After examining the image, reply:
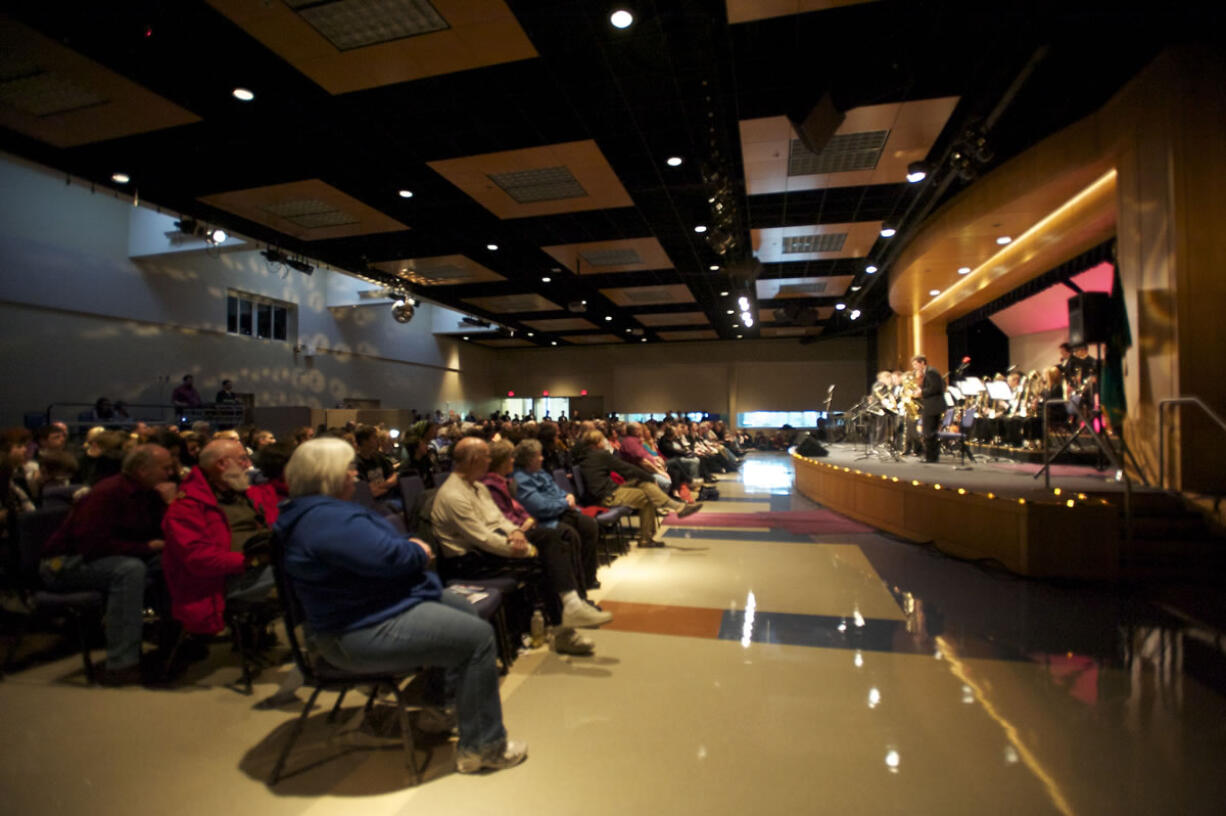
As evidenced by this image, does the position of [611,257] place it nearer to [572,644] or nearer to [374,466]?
[374,466]

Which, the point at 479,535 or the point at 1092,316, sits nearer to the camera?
the point at 479,535

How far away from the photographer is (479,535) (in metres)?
3.17

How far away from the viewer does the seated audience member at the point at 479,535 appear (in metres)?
3.20

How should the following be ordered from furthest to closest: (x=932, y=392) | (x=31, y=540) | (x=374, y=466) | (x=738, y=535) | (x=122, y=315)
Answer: (x=122, y=315) < (x=932, y=392) < (x=738, y=535) < (x=374, y=466) < (x=31, y=540)

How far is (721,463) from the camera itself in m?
14.0

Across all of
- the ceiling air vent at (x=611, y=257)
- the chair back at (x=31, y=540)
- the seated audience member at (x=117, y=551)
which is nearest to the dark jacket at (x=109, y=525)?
the seated audience member at (x=117, y=551)

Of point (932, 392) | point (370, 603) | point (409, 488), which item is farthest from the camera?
point (932, 392)

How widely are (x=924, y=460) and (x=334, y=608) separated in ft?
29.9

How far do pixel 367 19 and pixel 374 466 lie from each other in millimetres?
3542

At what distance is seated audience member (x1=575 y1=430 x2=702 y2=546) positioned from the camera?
18.6 ft

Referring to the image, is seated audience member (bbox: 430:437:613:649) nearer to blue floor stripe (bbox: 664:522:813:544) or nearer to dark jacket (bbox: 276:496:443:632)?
dark jacket (bbox: 276:496:443:632)

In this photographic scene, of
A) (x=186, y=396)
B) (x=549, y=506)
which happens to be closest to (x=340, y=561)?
(x=549, y=506)

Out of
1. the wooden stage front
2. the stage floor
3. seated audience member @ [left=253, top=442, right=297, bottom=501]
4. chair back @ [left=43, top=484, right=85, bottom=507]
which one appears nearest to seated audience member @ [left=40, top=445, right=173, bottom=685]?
seated audience member @ [left=253, top=442, right=297, bottom=501]

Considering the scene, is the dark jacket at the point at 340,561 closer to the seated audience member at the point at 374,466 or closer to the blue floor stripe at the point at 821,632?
the blue floor stripe at the point at 821,632
